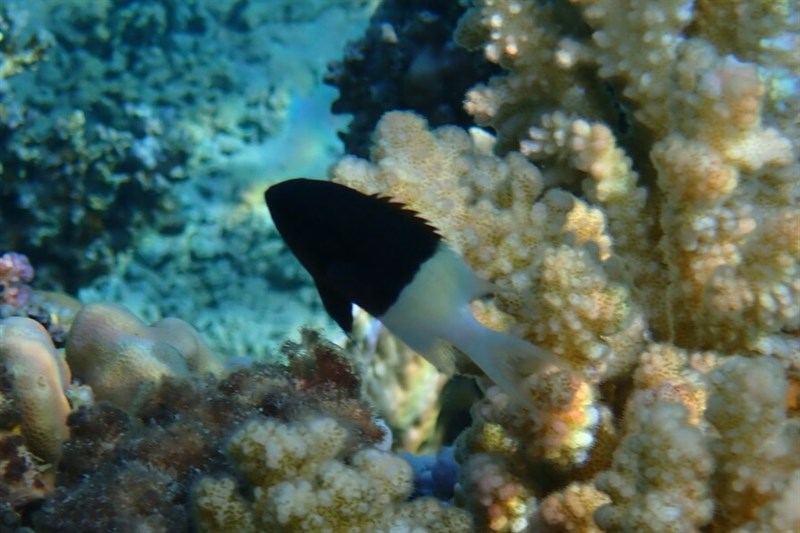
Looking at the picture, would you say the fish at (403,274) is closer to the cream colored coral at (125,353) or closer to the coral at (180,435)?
the coral at (180,435)

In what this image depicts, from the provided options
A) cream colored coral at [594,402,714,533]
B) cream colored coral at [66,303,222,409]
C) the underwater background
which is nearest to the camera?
cream colored coral at [594,402,714,533]

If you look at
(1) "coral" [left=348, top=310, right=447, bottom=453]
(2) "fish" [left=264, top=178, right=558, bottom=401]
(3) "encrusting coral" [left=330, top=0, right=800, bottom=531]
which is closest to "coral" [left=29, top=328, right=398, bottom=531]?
(2) "fish" [left=264, top=178, right=558, bottom=401]

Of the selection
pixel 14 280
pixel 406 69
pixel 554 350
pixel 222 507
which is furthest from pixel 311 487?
pixel 14 280

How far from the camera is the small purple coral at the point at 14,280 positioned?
459 centimetres

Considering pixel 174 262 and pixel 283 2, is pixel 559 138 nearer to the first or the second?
pixel 174 262

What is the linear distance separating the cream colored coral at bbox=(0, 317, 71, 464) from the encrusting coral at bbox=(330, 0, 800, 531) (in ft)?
4.44

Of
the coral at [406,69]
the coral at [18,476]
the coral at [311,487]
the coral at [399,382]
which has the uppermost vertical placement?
the coral at [406,69]

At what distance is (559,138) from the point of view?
2.42m

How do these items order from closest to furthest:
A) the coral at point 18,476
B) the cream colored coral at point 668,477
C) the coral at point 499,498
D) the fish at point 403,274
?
1. the cream colored coral at point 668,477
2. the fish at point 403,274
3. the coral at point 499,498
4. the coral at point 18,476

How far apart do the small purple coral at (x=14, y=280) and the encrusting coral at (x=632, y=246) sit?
3.08m

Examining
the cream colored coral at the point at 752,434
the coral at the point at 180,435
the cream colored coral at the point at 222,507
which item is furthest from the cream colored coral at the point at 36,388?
the cream colored coral at the point at 752,434

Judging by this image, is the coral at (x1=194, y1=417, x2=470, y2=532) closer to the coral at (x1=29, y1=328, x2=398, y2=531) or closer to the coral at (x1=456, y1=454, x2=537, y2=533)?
the coral at (x1=29, y1=328, x2=398, y2=531)

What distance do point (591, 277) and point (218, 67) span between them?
6717 millimetres

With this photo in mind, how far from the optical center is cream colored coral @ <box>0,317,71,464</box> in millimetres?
2672
